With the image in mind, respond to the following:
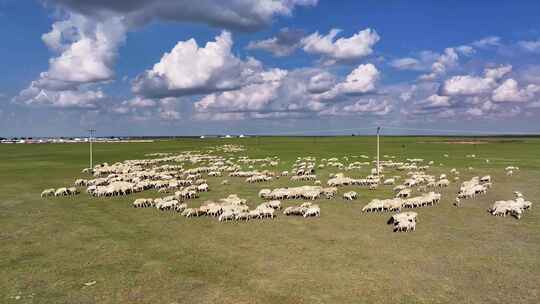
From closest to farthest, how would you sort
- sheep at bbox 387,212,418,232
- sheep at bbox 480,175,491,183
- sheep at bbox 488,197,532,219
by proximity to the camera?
1. sheep at bbox 387,212,418,232
2. sheep at bbox 488,197,532,219
3. sheep at bbox 480,175,491,183

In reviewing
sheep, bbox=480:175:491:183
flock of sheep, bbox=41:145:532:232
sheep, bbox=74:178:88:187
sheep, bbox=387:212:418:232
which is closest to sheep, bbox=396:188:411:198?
flock of sheep, bbox=41:145:532:232

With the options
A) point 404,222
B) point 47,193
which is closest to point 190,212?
point 404,222

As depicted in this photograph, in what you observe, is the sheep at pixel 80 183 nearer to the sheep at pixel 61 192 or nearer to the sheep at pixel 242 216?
the sheep at pixel 61 192

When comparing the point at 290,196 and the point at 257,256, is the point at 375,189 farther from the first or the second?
the point at 257,256

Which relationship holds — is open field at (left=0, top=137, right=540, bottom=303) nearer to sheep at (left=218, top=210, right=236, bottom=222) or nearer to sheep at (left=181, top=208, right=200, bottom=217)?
sheep at (left=181, top=208, right=200, bottom=217)

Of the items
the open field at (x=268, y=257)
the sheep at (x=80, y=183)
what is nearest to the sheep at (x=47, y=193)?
the sheep at (x=80, y=183)

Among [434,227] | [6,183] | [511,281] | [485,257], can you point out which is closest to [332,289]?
[511,281]

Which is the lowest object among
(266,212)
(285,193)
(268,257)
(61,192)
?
(268,257)

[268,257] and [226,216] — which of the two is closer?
[268,257]

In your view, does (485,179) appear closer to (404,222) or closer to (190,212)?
(404,222)
